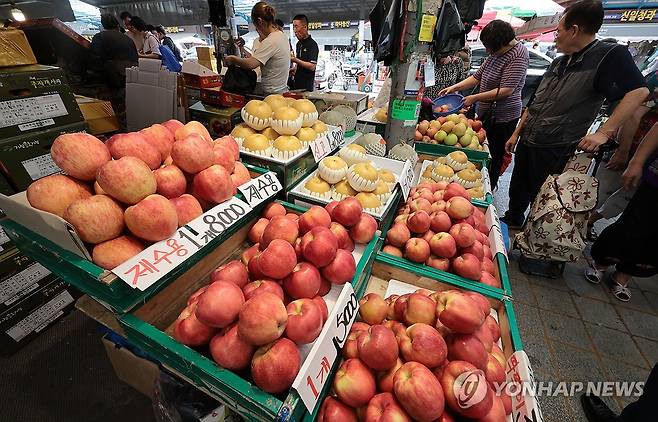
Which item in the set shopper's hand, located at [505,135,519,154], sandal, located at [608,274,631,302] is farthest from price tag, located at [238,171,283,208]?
sandal, located at [608,274,631,302]

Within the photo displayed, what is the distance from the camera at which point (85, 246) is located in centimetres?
89

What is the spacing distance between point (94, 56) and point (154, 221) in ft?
15.5

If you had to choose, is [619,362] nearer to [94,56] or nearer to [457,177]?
[457,177]

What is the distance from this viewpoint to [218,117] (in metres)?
3.11

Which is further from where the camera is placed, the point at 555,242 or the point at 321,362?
the point at 555,242

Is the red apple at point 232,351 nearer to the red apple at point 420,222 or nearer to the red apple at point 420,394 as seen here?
the red apple at point 420,394

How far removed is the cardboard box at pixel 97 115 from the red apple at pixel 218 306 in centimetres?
316

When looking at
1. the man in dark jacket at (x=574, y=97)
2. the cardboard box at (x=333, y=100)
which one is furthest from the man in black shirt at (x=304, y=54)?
the man in dark jacket at (x=574, y=97)

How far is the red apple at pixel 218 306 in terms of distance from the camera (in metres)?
0.83

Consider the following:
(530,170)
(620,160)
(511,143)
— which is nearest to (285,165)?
(530,170)

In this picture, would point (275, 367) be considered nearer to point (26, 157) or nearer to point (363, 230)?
point (363, 230)

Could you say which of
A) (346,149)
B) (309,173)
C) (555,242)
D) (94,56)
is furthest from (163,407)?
(94,56)

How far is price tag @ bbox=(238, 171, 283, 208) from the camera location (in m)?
1.27

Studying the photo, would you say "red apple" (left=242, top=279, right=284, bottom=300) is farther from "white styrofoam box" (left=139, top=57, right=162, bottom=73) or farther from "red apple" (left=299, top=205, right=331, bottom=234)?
"white styrofoam box" (left=139, top=57, right=162, bottom=73)
